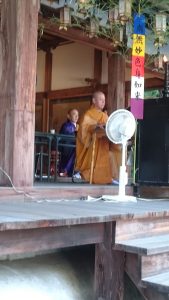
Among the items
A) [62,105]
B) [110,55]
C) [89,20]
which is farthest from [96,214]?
[62,105]

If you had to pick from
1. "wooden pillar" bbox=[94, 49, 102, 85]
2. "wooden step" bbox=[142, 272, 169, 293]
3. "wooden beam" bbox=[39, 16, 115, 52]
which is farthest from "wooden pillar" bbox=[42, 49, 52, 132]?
"wooden step" bbox=[142, 272, 169, 293]

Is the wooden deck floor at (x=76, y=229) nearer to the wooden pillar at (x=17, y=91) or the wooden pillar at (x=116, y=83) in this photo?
the wooden pillar at (x=17, y=91)

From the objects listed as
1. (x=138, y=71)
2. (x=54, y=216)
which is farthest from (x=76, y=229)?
(x=138, y=71)

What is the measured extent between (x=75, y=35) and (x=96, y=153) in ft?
6.21

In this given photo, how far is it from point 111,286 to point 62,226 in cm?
60

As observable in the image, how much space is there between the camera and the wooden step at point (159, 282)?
2.76 meters

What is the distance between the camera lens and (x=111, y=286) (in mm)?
3223

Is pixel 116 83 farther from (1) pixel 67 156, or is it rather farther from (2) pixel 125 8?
(2) pixel 125 8

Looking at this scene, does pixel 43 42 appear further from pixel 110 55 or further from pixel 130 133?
pixel 130 133

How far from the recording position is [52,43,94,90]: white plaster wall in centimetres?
967

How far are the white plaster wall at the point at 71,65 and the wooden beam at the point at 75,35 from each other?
2390mm

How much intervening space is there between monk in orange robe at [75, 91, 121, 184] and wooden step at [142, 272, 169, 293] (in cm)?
294

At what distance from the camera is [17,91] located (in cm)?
402

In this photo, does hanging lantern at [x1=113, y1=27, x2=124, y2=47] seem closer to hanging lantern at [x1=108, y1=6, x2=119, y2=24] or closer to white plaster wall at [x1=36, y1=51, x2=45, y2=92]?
hanging lantern at [x1=108, y1=6, x2=119, y2=24]
